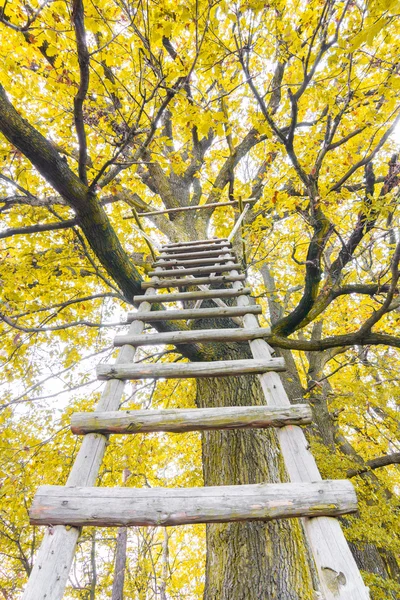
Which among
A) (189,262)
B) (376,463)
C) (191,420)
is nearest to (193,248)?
(189,262)

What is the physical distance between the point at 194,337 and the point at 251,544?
126 cm

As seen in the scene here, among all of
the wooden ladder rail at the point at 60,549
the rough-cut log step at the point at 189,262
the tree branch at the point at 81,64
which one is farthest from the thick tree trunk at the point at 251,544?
the tree branch at the point at 81,64

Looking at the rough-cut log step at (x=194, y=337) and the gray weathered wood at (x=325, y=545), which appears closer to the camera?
the gray weathered wood at (x=325, y=545)

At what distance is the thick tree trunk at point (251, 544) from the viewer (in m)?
1.65

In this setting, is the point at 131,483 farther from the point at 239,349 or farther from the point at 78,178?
the point at 78,178

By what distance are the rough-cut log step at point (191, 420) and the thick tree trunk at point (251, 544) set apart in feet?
3.32

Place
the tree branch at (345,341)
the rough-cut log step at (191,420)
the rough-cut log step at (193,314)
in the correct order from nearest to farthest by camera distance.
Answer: the rough-cut log step at (191,420), the rough-cut log step at (193,314), the tree branch at (345,341)

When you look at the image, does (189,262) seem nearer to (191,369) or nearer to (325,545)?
(191,369)

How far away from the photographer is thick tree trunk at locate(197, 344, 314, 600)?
Result: 165 centimetres

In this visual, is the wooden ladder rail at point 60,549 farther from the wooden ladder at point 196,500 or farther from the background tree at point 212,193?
the background tree at point 212,193

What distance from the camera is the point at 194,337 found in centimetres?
197

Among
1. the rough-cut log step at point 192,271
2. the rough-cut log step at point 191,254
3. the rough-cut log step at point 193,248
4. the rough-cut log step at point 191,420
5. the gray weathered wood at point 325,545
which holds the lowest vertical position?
the gray weathered wood at point 325,545

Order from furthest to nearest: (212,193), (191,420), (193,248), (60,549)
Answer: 1. (212,193)
2. (193,248)
3. (191,420)
4. (60,549)

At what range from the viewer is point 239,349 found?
304 cm
